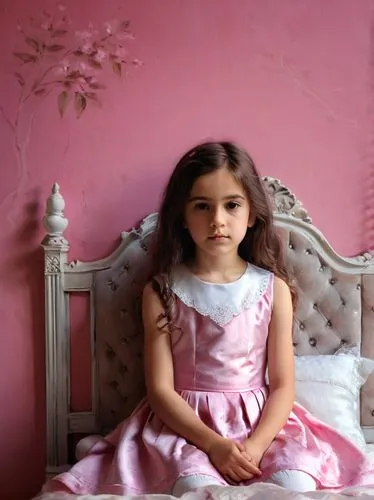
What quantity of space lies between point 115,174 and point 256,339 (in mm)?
606

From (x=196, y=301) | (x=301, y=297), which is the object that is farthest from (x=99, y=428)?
(x=301, y=297)

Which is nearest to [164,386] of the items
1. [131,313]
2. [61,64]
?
[131,313]

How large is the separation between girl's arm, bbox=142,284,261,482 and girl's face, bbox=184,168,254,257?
7.6 inches

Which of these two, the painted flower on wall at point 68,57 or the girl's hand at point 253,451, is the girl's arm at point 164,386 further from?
the painted flower on wall at point 68,57

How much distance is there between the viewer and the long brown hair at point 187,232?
147 cm

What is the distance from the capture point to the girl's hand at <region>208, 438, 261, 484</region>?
1289mm

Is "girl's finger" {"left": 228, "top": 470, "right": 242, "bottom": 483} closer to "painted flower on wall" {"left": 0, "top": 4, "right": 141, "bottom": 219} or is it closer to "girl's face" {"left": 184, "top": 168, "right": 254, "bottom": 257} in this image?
"girl's face" {"left": 184, "top": 168, "right": 254, "bottom": 257}

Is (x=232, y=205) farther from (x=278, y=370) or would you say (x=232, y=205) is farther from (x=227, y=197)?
(x=278, y=370)

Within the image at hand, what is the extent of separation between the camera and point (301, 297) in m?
1.70

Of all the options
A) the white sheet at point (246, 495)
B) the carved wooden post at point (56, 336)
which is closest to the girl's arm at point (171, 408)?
the white sheet at point (246, 495)

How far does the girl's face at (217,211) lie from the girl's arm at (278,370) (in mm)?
191

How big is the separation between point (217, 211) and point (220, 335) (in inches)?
11.4

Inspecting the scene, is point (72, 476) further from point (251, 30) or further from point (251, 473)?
point (251, 30)

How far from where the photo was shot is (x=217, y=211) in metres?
1.43
